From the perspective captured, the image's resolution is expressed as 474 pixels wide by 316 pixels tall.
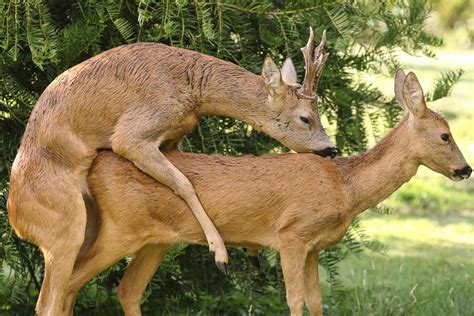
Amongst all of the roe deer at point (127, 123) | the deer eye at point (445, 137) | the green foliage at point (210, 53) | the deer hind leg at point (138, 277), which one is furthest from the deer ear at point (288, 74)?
the deer hind leg at point (138, 277)

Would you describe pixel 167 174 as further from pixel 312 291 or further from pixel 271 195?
pixel 312 291

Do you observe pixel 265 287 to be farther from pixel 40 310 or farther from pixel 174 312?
pixel 40 310

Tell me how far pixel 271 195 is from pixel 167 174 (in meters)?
0.58

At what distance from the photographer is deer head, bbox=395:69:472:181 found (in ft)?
20.9

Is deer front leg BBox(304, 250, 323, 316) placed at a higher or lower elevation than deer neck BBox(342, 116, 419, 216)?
lower

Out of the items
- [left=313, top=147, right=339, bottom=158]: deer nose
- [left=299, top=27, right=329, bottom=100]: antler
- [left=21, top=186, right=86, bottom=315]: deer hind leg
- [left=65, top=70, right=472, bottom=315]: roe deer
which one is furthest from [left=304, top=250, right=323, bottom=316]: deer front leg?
[left=21, top=186, right=86, bottom=315]: deer hind leg

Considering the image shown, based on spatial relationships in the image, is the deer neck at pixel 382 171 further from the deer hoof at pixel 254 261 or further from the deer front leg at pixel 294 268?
the deer hoof at pixel 254 261

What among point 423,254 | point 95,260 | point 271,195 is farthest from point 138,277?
point 423,254

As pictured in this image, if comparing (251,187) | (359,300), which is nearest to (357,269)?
(359,300)

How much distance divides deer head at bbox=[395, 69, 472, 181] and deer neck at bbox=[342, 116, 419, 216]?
0.16 feet

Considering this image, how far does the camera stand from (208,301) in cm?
858

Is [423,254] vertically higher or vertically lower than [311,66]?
lower

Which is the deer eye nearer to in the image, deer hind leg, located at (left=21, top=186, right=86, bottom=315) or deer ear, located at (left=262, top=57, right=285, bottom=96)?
deer ear, located at (left=262, top=57, right=285, bottom=96)

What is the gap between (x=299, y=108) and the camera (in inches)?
247
